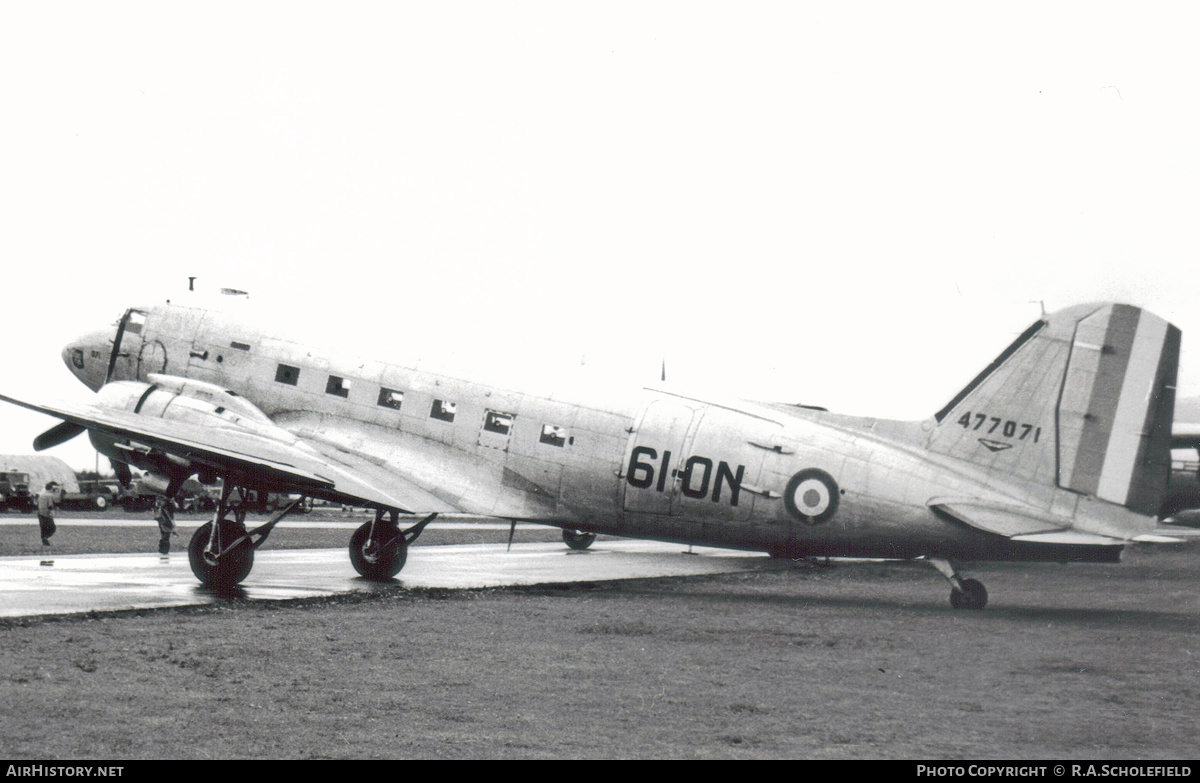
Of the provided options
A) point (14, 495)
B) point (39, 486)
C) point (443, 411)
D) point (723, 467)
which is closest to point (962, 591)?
point (723, 467)

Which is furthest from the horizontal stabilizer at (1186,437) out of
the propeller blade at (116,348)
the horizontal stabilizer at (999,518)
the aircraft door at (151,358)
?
the propeller blade at (116,348)

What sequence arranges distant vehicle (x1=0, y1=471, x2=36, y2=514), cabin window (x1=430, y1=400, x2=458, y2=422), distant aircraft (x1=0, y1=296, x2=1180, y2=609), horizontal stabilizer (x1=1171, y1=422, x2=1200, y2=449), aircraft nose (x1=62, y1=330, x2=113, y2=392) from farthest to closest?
distant vehicle (x1=0, y1=471, x2=36, y2=514), horizontal stabilizer (x1=1171, y1=422, x2=1200, y2=449), aircraft nose (x1=62, y1=330, x2=113, y2=392), cabin window (x1=430, y1=400, x2=458, y2=422), distant aircraft (x1=0, y1=296, x2=1180, y2=609)

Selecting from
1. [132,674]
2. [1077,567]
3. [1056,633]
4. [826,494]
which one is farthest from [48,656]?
[1077,567]

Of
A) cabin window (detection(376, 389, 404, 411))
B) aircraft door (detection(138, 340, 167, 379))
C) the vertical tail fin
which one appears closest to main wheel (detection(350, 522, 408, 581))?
cabin window (detection(376, 389, 404, 411))

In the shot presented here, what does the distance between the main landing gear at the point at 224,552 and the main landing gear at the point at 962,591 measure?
32.4ft

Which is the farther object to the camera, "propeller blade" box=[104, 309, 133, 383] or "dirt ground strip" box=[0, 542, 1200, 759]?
"propeller blade" box=[104, 309, 133, 383]

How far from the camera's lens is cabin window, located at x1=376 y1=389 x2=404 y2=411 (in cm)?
1964

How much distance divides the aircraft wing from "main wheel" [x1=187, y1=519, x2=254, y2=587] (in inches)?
37.1

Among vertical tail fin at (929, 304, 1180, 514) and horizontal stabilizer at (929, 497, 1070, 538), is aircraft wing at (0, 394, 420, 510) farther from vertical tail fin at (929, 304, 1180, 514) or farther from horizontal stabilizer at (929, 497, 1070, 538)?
vertical tail fin at (929, 304, 1180, 514)

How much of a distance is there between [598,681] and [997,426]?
866 centimetres

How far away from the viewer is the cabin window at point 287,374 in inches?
792

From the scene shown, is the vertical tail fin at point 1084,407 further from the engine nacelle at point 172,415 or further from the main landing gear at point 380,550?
the engine nacelle at point 172,415

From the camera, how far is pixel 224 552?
18016 mm

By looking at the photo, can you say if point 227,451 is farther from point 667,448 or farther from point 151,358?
point 667,448
